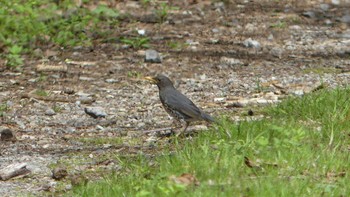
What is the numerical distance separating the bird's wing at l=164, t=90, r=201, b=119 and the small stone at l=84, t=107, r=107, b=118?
2.68 feet

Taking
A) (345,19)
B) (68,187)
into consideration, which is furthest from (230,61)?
(68,187)

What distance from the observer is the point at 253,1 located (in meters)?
14.7

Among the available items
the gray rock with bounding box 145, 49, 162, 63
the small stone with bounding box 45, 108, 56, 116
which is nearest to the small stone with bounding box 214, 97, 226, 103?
the small stone with bounding box 45, 108, 56, 116

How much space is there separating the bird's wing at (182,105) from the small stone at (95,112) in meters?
0.82

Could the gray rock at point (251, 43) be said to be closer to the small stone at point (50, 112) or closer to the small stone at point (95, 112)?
the small stone at point (95, 112)

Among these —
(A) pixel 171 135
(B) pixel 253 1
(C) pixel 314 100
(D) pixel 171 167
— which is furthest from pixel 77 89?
(B) pixel 253 1

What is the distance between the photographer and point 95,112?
9047mm

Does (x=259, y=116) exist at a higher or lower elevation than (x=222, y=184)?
lower

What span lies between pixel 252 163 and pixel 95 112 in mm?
3041

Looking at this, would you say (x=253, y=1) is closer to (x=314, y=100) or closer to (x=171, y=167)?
(x=314, y=100)

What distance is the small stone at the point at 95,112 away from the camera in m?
9.02

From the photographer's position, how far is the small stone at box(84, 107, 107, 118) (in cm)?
902

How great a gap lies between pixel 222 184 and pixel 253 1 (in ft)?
30.0

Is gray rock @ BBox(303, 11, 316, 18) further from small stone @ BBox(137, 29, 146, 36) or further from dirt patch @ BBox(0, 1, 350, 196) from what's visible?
small stone @ BBox(137, 29, 146, 36)
